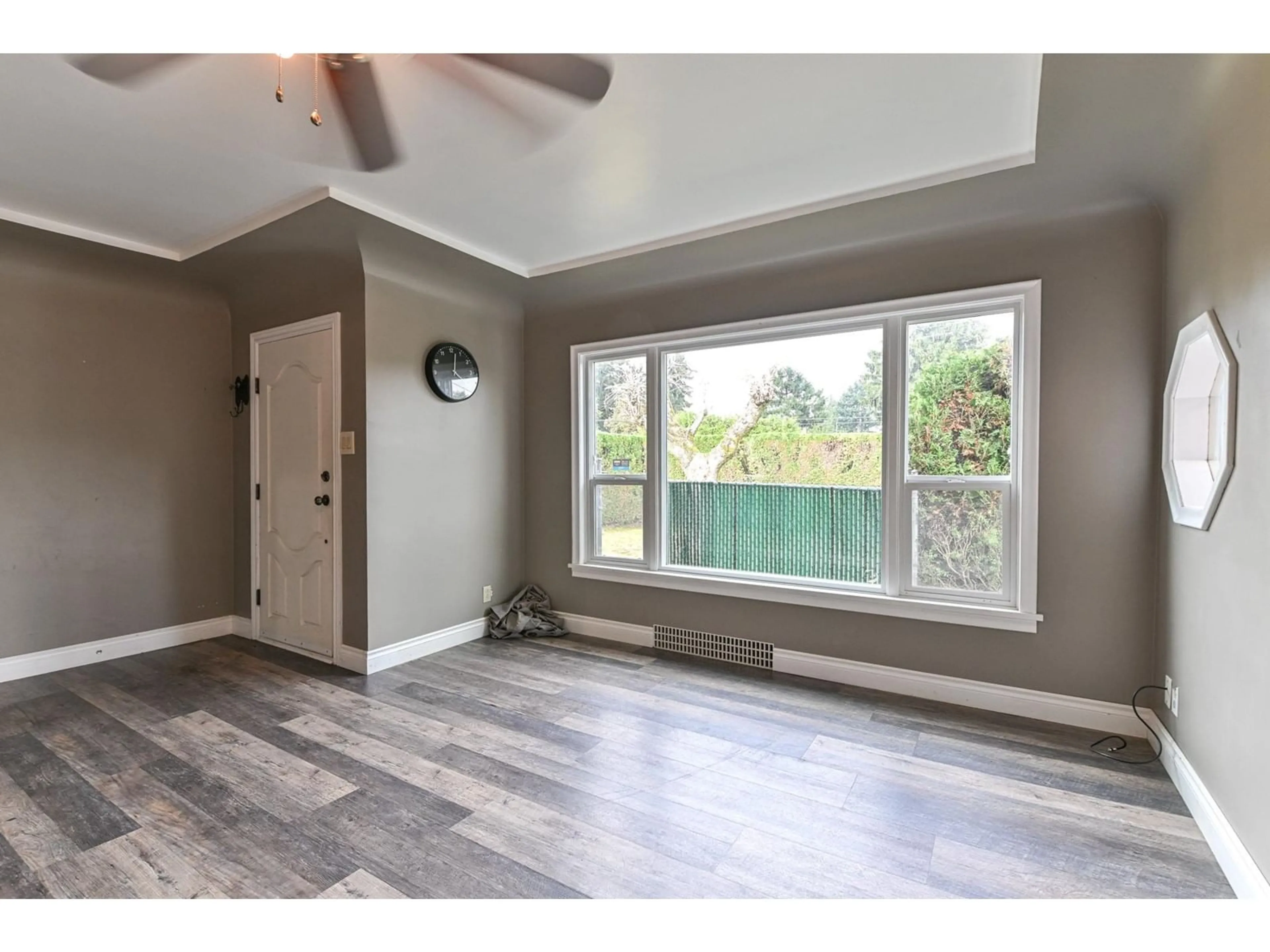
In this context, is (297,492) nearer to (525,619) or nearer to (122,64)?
(525,619)

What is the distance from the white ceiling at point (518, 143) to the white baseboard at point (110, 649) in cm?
241

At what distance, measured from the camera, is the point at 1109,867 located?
5.51 feet

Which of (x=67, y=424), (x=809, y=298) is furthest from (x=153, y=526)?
(x=809, y=298)

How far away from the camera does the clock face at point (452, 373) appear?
12.1 feet

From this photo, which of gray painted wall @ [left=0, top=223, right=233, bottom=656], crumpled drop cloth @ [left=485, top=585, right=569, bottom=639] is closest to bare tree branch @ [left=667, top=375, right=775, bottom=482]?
crumpled drop cloth @ [left=485, top=585, right=569, bottom=639]

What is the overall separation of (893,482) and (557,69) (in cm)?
246

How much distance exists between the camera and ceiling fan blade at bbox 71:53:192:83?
165 cm

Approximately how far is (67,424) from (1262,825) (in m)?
5.56

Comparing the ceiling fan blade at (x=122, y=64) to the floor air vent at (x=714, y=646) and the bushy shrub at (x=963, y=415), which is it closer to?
the bushy shrub at (x=963, y=415)

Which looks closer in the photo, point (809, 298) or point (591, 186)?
point (591, 186)

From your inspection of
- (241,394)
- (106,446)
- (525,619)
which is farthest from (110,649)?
(525,619)

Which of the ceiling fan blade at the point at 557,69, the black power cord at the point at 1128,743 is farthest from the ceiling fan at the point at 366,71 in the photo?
the black power cord at the point at 1128,743

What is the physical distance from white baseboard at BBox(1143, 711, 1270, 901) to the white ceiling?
7.64 ft
